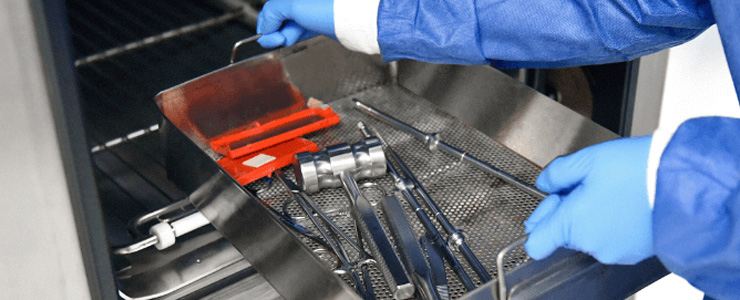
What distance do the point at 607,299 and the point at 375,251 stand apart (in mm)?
314

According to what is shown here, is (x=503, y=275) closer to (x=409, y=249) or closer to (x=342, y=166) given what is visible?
(x=409, y=249)

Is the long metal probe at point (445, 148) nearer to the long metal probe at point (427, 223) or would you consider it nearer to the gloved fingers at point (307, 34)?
the long metal probe at point (427, 223)

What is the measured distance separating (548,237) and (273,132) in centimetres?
62

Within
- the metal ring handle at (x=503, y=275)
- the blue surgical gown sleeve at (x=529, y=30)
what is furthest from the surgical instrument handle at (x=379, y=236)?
the blue surgical gown sleeve at (x=529, y=30)

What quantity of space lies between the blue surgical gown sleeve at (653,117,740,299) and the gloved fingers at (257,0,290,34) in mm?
631

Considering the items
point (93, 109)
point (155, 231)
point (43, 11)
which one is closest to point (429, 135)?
point (155, 231)

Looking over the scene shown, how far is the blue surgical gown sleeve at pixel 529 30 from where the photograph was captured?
99 cm

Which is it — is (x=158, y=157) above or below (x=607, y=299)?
above

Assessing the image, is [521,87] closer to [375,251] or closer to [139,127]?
[375,251]

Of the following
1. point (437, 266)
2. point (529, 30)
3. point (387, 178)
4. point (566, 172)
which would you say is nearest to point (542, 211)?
point (566, 172)

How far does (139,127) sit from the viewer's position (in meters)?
1.72

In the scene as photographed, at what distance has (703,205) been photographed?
0.74 m

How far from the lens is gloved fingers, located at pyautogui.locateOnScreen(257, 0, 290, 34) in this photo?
1.16 metres

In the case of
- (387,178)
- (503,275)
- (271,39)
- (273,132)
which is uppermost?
(271,39)
